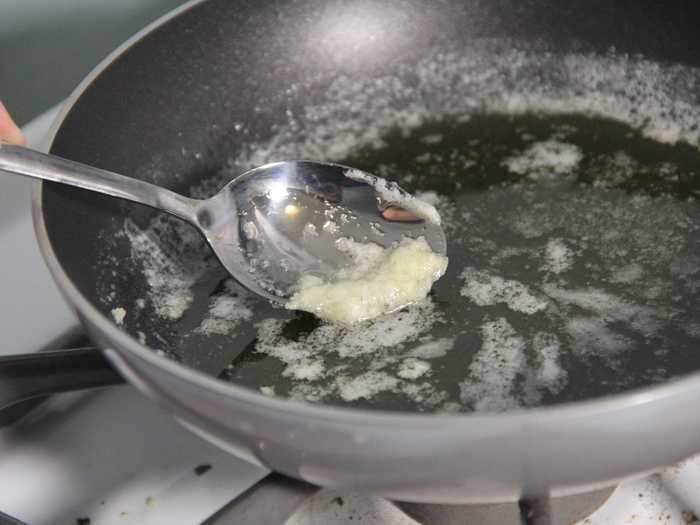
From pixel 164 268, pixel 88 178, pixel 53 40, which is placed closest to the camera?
pixel 88 178

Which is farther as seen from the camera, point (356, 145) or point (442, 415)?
point (356, 145)

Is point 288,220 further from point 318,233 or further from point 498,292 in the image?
point 498,292

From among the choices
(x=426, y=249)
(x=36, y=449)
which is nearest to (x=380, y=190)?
(x=426, y=249)

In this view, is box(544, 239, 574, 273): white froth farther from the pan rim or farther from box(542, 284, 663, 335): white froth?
the pan rim

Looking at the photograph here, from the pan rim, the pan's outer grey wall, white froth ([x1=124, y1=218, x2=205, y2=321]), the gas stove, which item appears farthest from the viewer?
the pan's outer grey wall

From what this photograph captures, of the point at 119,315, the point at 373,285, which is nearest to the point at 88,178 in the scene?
the point at 119,315

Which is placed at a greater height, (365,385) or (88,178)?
(88,178)

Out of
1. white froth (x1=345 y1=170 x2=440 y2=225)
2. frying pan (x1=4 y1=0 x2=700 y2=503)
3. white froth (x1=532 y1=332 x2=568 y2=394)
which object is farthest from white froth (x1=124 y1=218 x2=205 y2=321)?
white froth (x1=532 y1=332 x2=568 y2=394)
